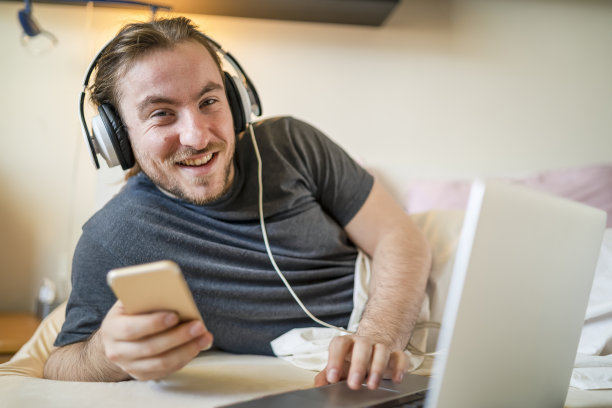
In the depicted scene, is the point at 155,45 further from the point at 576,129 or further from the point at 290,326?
the point at 576,129

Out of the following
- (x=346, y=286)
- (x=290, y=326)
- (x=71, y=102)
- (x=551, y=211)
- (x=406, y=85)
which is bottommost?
(x=290, y=326)

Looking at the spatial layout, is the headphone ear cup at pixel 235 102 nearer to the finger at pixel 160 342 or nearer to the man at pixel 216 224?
the man at pixel 216 224

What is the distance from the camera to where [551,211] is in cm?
58

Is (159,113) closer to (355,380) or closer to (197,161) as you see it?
(197,161)

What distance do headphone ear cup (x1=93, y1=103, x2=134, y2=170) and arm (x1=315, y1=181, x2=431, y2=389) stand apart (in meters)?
0.52

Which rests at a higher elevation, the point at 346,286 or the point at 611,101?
the point at 611,101

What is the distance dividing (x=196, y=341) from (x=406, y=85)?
1.51 m

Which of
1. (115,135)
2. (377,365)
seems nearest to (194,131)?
(115,135)

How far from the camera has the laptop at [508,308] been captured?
1.69ft

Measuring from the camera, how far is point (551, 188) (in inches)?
68.8

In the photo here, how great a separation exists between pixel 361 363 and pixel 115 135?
2.18ft

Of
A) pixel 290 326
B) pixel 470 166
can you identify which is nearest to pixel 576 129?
pixel 470 166

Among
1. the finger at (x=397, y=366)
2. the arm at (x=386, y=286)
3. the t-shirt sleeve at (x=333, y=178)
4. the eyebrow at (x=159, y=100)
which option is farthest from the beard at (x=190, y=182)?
the finger at (x=397, y=366)

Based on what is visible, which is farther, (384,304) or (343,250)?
(343,250)
